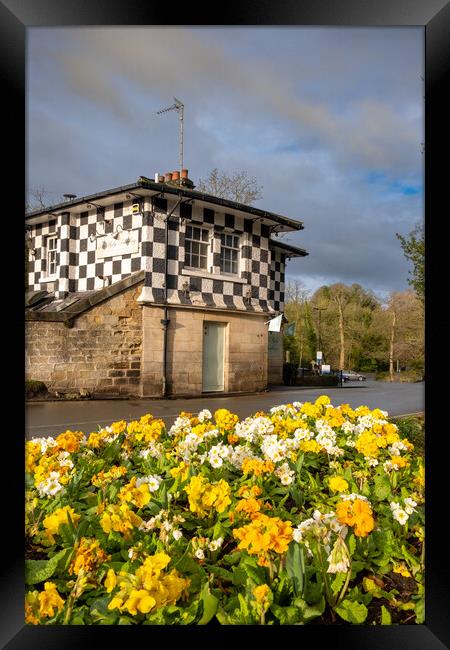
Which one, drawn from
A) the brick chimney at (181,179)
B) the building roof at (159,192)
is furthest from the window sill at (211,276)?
the brick chimney at (181,179)

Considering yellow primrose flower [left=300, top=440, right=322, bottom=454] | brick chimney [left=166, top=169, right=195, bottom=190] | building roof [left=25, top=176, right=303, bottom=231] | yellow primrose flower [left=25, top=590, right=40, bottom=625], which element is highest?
brick chimney [left=166, top=169, right=195, bottom=190]

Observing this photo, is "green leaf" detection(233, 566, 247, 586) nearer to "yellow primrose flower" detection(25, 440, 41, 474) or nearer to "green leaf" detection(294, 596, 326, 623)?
"green leaf" detection(294, 596, 326, 623)

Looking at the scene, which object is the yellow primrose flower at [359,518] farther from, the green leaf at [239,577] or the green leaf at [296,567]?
the green leaf at [239,577]

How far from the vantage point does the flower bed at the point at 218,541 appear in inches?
23.9

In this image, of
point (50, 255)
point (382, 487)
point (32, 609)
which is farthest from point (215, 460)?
point (50, 255)

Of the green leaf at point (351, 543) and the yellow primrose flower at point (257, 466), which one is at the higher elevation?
the yellow primrose flower at point (257, 466)

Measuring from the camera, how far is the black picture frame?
63 centimetres

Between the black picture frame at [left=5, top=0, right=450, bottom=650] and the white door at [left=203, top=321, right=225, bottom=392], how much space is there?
412cm

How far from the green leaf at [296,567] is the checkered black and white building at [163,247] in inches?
145

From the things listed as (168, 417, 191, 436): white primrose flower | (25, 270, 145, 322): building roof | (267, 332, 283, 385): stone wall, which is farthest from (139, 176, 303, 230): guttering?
(168, 417, 191, 436): white primrose flower

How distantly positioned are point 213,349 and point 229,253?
1304 millimetres
